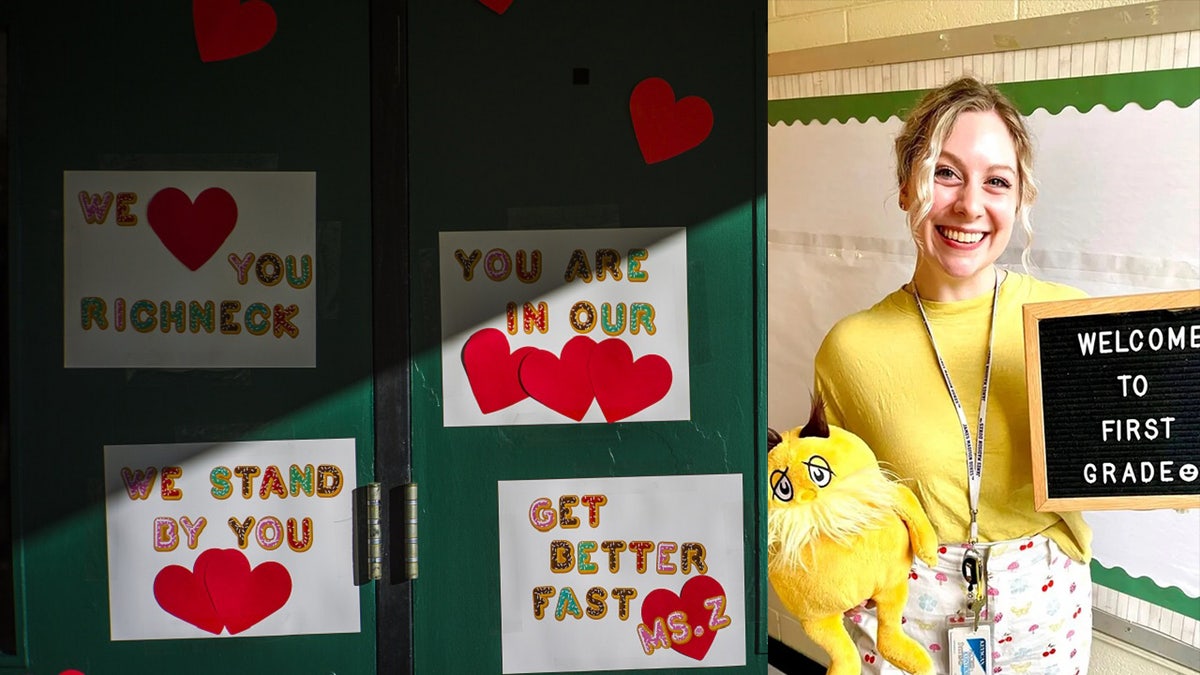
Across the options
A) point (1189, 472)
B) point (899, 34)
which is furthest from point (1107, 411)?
point (899, 34)

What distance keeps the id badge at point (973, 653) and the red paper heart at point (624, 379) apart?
884 mm

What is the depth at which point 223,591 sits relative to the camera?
152 cm

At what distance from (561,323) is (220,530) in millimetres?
583

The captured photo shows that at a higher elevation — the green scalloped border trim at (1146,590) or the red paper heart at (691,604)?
the red paper heart at (691,604)

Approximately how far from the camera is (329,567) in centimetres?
153

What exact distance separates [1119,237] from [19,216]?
1947 mm

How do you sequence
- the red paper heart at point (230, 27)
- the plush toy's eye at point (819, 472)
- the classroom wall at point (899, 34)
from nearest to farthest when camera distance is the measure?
the red paper heart at point (230, 27)
the plush toy's eye at point (819, 472)
the classroom wall at point (899, 34)

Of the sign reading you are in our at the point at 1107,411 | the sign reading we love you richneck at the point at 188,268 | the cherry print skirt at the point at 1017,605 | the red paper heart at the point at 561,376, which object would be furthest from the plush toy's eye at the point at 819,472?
the sign reading we love you richneck at the point at 188,268

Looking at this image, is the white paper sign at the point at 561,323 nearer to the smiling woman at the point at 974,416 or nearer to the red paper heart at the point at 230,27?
the red paper heart at the point at 230,27

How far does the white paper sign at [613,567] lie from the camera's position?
1.55 meters

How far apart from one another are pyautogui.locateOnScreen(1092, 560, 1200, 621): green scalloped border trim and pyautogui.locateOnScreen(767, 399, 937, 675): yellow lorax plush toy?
1.55ft

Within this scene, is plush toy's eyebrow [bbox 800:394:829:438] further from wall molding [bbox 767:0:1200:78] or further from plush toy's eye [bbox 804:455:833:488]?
wall molding [bbox 767:0:1200:78]

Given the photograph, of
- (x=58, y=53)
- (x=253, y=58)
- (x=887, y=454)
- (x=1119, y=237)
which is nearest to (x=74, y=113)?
(x=58, y=53)

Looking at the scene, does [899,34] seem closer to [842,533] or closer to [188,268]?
[842,533]
